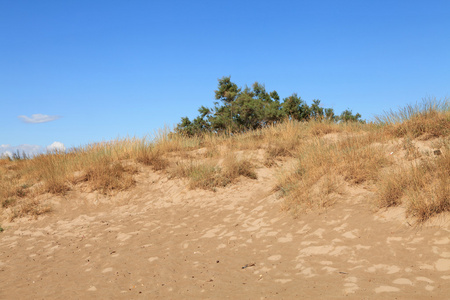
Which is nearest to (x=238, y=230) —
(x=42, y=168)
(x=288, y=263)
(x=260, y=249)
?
(x=260, y=249)

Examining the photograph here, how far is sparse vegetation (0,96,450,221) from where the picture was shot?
685 centimetres

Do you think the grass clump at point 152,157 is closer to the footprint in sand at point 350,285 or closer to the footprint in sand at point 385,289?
the footprint in sand at point 350,285

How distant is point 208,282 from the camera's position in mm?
5449

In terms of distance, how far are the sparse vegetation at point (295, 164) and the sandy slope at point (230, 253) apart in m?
0.43

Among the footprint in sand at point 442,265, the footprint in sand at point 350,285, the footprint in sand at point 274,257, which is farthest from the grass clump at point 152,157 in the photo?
the footprint in sand at point 442,265

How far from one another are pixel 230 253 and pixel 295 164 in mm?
3600

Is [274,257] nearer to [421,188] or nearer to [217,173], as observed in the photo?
[421,188]

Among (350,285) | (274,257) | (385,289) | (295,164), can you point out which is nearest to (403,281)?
(385,289)

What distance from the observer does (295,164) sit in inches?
369

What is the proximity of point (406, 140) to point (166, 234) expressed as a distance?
614 cm

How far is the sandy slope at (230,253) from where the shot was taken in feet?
16.2

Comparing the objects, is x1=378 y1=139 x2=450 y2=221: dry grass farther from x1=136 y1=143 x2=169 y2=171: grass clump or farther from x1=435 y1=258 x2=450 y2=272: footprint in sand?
x1=136 y1=143 x2=169 y2=171: grass clump

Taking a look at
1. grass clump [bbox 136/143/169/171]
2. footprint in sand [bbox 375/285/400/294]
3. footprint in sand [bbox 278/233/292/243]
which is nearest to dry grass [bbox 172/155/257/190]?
grass clump [bbox 136/143/169/171]

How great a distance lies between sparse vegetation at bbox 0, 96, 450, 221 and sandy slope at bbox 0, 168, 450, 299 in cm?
43
